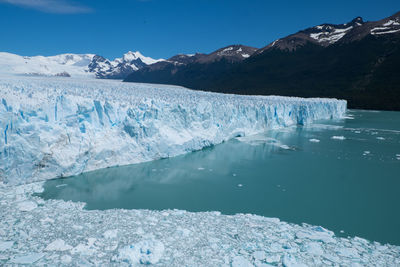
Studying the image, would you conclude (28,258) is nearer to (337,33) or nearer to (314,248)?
(314,248)

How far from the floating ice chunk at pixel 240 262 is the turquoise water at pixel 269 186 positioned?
1.26 m

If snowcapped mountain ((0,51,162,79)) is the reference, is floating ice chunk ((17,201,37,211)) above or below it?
below

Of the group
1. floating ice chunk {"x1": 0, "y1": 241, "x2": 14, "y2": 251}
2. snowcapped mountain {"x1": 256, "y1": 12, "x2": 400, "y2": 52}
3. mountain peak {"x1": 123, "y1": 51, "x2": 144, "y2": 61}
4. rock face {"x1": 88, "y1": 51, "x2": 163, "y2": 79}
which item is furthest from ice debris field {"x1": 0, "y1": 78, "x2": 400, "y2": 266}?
mountain peak {"x1": 123, "y1": 51, "x2": 144, "y2": 61}

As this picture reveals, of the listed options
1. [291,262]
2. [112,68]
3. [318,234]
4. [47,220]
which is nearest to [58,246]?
[47,220]

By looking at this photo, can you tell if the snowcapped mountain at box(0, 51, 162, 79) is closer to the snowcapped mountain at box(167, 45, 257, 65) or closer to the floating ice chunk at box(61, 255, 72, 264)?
the snowcapped mountain at box(167, 45, 257, 65)

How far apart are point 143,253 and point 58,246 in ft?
3.17

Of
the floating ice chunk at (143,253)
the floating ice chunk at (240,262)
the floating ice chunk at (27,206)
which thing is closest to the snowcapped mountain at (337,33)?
the floating ice chunk at (240,262)

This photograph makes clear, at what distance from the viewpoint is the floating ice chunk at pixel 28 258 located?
8.81 ft

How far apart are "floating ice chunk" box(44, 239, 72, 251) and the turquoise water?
1.24 m

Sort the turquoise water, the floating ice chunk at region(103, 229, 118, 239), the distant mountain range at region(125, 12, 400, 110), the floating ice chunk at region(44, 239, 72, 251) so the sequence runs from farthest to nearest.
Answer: the distant mountain range at region(125, 12, 400, 110) → the turquoise water → the floating ice chunk at region(103, 229, 118, 239) → the floating ice chunk at region(44, 239, 72, 251)

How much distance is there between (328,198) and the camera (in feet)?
15.7

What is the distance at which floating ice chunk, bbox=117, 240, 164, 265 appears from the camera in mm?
2756

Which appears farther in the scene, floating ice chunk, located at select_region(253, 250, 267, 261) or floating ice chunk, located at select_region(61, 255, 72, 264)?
floating ice chunk, located at select_region(253, 250, 267, 261)

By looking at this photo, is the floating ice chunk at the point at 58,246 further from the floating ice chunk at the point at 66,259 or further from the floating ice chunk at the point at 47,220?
the floating ice chunk at the point at 47,220
